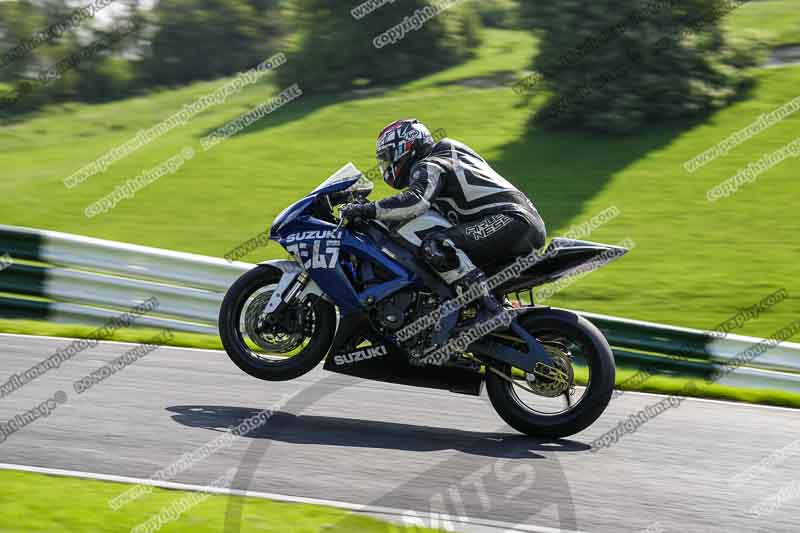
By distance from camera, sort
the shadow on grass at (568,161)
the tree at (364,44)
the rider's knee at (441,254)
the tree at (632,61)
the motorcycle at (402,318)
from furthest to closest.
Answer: the tree at (364,44) → the tree at (632,61) → the shadow on grass at (568,161) → the rider's knee at (441,254) → the motorcycle at (402,318)

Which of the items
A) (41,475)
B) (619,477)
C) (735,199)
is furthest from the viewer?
(735,199)

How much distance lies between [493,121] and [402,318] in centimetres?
1561

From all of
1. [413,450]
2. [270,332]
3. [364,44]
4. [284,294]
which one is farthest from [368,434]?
[364,44]

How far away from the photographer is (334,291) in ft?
24.8

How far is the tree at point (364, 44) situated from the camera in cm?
2627

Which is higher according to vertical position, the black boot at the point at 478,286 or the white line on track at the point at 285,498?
the black boot at the point at 478,286

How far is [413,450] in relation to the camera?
679 cm

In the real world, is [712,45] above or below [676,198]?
above

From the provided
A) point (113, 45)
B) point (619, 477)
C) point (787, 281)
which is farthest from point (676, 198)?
point (113, 45)

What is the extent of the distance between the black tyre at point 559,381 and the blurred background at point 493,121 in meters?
5.23

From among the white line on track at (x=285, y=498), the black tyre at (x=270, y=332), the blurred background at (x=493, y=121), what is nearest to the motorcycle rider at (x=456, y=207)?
the black tyre at (x=270, y=332)

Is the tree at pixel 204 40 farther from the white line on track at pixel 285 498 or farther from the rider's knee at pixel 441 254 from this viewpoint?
the white line on track at pixel 285 498

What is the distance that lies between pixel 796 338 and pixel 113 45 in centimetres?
2307

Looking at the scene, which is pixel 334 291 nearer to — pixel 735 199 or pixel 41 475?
pixel 41 475
